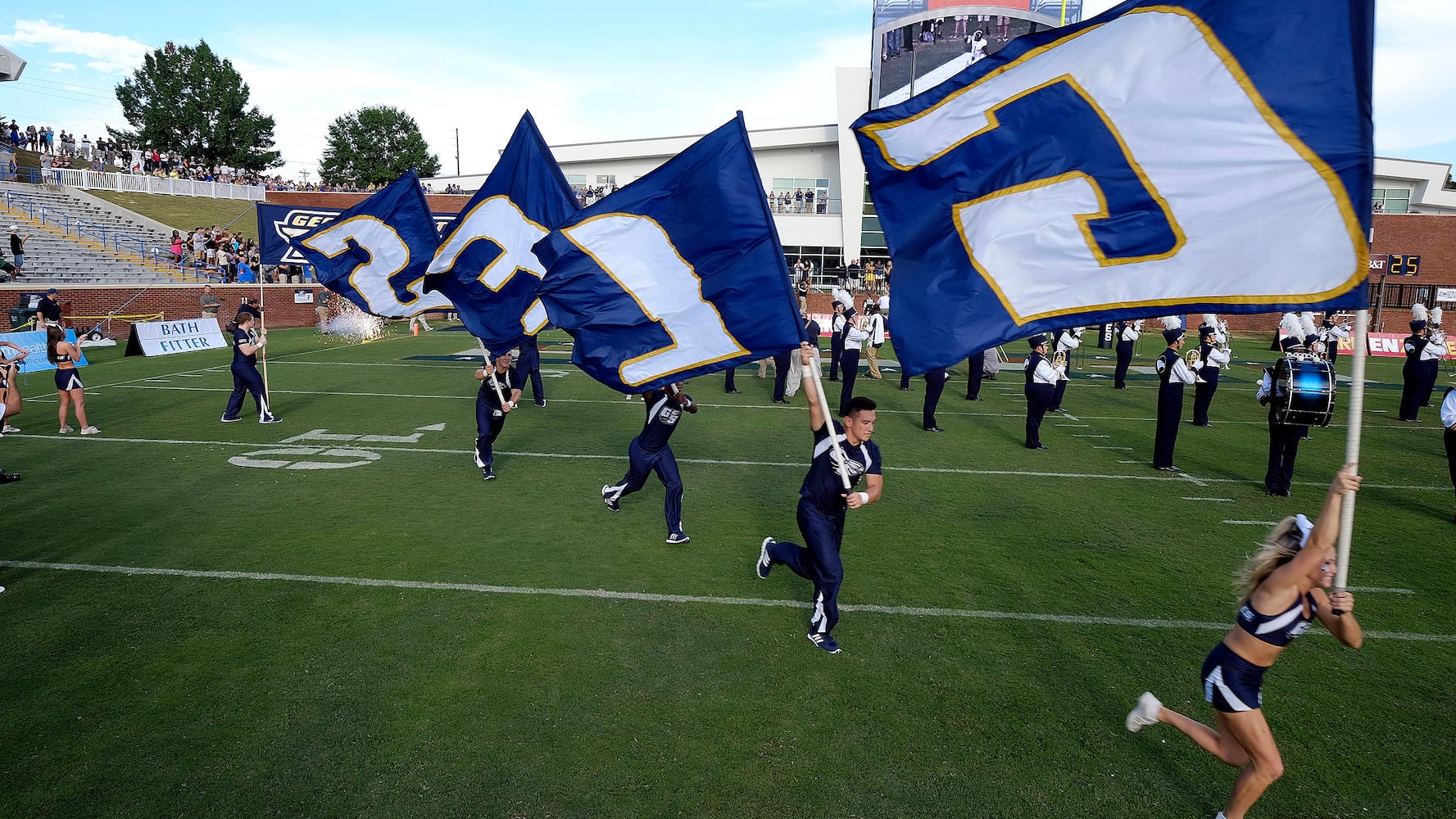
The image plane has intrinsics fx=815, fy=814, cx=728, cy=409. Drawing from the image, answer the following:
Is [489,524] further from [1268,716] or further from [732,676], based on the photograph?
[1268,716]

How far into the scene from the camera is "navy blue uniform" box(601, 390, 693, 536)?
848 cm

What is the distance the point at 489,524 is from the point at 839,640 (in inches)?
173

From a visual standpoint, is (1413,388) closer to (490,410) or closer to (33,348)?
(490,410)

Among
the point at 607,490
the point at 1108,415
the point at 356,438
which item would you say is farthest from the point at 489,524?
the point at 1108,415

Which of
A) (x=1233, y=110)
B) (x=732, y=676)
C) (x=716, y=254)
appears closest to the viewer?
(x=1233, y=110)

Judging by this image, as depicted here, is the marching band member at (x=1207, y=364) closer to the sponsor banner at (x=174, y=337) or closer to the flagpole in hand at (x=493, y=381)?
the flagpole in hand at (x=493, y=381)

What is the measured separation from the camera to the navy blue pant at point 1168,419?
11.6 m

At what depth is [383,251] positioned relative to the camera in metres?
10.8

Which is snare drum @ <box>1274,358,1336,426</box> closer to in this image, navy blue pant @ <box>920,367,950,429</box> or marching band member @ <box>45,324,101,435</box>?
navy blue pant @ <box>920,367,950,429</box>

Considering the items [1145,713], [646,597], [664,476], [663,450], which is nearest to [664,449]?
[663,450]

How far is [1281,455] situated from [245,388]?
630 inches

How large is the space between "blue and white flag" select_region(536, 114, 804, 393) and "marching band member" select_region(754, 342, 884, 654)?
2.32ft

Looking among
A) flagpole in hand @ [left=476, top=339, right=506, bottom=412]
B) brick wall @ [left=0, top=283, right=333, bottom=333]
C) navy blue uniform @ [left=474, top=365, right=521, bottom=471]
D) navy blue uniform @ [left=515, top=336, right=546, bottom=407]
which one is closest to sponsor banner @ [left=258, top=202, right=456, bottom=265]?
flagpole in hand @ [left=476, top=339, right=506, bottom=412]

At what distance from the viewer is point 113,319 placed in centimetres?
2652
